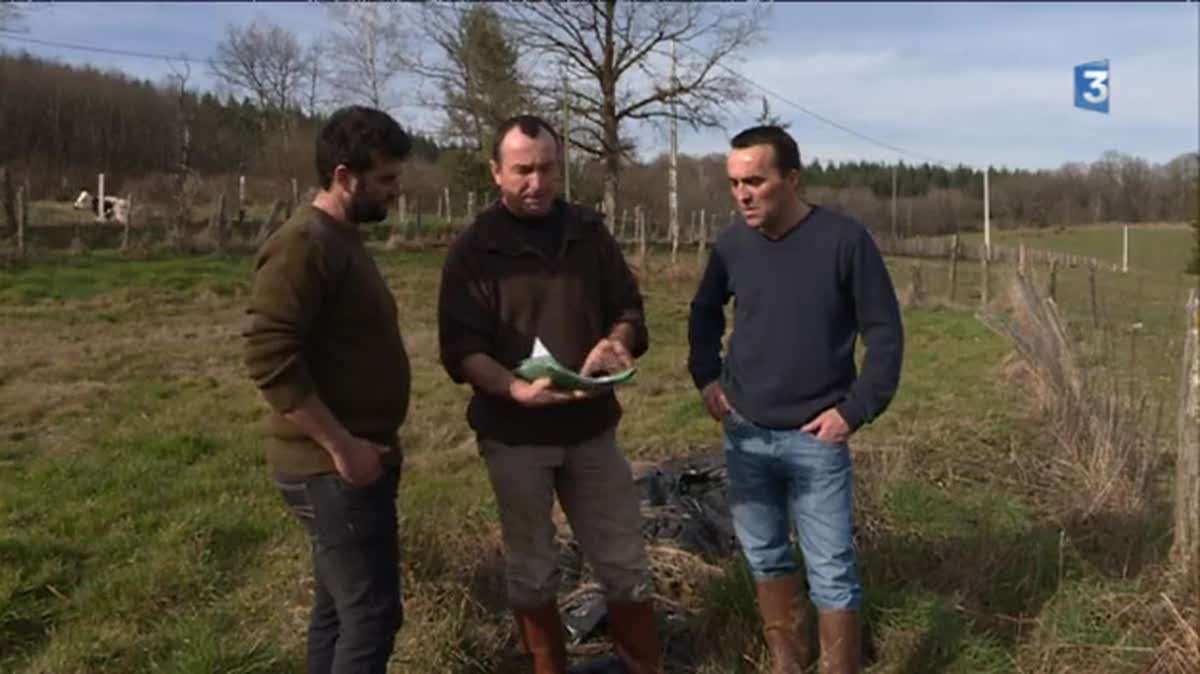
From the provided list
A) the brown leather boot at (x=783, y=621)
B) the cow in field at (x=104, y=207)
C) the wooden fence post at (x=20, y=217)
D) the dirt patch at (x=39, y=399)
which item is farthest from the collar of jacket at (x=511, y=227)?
the cow in field at (x=104, y=207)

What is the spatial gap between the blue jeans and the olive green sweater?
1126 mm

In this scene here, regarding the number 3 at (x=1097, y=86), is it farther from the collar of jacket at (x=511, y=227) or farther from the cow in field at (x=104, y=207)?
the cow in field at (x=104, y=207)

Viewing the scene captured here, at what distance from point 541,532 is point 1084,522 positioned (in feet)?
9.59

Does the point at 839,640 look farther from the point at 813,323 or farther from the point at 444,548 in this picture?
the point at 444,548

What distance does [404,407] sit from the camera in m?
2.99

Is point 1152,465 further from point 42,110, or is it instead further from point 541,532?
point 42,110

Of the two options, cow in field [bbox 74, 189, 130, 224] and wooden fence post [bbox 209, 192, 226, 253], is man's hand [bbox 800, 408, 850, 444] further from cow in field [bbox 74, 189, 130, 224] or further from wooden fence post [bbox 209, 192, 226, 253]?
cow in field [bbox 74, 189, 130, 224]

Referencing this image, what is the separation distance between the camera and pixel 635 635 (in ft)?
11.4

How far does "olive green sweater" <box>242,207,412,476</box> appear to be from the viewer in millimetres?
2646

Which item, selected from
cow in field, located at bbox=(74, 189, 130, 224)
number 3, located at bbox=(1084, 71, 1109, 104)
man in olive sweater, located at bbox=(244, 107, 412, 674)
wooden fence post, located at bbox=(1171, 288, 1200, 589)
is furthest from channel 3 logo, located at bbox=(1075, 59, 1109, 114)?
cow in field, located at bbox=(74, 189, 130, 224)

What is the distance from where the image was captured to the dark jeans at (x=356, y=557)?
2.82 metres

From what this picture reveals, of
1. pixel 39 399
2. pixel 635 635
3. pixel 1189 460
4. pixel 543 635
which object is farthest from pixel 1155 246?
pixel 39 399

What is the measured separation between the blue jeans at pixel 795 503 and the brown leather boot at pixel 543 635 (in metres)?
0.67

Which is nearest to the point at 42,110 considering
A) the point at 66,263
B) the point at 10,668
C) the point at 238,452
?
the point at 66,263
